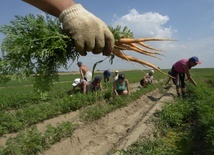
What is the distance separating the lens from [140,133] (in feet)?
17.7

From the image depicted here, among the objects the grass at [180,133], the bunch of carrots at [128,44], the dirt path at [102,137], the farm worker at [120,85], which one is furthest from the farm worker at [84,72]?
the bunch of carrots at [128,44]

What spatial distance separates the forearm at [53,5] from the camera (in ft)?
8.79

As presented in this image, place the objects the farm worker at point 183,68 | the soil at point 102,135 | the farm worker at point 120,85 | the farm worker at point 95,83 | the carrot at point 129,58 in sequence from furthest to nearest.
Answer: the farm worker at point 95,83 < the farm worker at point 120,85 < the farm worker at point 183,68 < the soil at point 102,135 < the carrot at point 129,58

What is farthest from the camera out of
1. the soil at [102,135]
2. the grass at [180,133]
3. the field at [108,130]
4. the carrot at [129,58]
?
the soil at [102,135]

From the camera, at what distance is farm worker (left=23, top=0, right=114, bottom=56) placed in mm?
2637

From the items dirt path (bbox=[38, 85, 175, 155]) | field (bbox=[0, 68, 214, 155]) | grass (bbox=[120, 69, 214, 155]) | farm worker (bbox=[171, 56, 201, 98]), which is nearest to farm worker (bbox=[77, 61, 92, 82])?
field (bbox=[0, 68, 214, 155])

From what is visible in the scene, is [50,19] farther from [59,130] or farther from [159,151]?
[59,130]

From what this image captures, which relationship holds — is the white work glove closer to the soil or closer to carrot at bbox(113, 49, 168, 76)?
carrot at bbox(113, 49, 168, 76)

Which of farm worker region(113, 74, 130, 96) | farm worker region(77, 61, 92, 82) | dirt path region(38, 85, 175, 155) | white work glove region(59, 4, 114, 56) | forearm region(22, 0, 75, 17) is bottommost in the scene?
dirt path region(38, 85, 175, 155)

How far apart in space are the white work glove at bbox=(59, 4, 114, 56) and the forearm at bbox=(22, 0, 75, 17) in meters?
0.06

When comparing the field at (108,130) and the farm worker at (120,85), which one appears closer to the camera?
the field at (108,130)

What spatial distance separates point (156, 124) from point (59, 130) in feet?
6.92

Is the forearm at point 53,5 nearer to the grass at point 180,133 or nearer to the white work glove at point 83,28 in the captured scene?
the white work glove at point 83,28

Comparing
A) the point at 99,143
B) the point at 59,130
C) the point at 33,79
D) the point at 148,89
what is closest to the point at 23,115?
the point at 59,130
